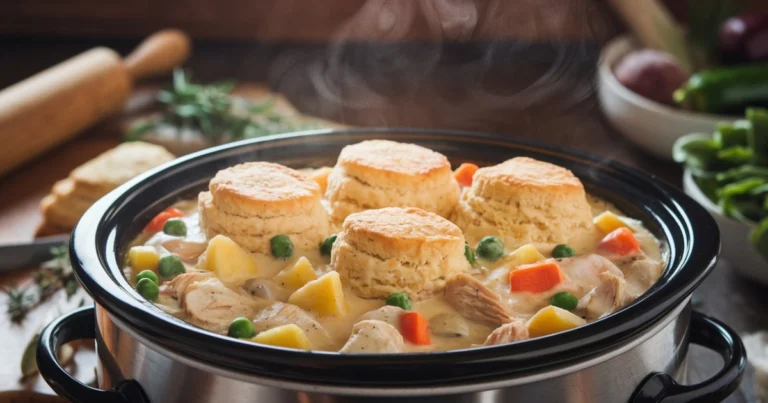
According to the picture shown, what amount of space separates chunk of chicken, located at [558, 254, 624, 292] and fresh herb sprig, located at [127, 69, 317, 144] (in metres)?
2.93

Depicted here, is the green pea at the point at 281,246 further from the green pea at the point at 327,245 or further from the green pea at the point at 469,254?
the green pea at the point at 469,254

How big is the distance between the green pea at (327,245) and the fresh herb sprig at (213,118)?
265 centimetres

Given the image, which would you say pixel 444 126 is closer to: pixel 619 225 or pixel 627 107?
pixel 627 107

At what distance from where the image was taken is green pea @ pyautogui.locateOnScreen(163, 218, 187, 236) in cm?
285

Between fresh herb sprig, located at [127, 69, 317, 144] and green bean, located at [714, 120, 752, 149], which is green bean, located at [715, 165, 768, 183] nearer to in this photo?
green bean, located at [714, 120, 752, 149]

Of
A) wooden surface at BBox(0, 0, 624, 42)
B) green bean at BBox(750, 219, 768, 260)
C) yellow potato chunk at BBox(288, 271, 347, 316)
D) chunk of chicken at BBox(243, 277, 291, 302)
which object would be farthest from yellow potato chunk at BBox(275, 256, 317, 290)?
wooden surface at BBox(0, 0, 624, 42)

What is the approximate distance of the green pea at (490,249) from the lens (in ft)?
8.82

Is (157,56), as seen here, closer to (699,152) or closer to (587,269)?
(699,152)

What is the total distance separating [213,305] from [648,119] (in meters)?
3.90

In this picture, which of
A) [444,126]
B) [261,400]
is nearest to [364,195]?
[261,400]

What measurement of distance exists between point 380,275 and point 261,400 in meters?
0.54

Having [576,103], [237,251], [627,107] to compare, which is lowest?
[576,103]

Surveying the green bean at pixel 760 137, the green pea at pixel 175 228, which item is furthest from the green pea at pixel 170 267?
the green bean at pixel 760 137

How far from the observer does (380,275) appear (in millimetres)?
2410
